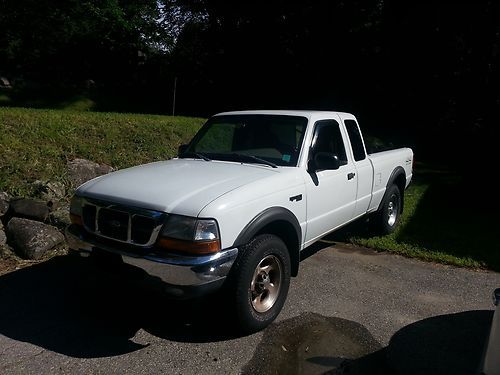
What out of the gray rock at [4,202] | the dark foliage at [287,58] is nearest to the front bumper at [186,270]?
the gray rock at [4,202]

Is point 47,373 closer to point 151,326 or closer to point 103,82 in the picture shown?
point 151,326

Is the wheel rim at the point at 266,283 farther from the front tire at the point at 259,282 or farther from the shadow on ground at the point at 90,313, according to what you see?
the shadow on ground at the point at 90,313

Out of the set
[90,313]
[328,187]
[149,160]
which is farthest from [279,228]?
[149,160]

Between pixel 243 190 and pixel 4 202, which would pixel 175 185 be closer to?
pixel 243 190

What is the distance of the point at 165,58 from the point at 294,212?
801 inches

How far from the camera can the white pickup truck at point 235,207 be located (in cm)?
331

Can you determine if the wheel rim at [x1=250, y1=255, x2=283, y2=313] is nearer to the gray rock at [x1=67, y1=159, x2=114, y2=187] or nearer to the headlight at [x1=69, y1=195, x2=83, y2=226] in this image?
the headlight at [x1=69, y1=195, x2=83, y2=226]

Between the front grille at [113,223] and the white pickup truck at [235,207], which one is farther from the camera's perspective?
the front grille at [113,223]

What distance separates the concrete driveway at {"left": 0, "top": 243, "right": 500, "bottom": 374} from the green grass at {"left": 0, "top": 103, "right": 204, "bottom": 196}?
77.0 inches

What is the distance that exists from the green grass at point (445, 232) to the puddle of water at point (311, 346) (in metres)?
2.46

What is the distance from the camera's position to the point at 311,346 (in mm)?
3631

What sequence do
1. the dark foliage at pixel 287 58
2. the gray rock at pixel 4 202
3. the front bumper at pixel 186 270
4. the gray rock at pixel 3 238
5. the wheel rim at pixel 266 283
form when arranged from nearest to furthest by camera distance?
the front bumper at pixel 186 270 < the wheel rim at pixel 266 283 < the gray rock at pixel 3 238 < the gray rock at pixel 4 202 < the dark foliage at pixel 287 58

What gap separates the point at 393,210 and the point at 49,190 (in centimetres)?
494

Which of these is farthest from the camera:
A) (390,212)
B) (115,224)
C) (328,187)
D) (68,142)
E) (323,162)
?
(68,142)
